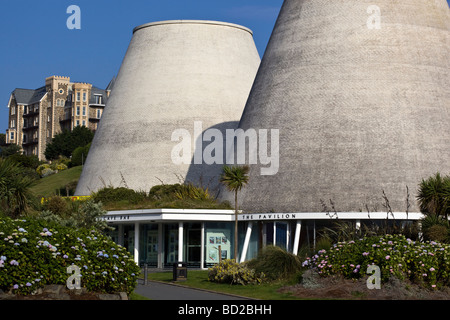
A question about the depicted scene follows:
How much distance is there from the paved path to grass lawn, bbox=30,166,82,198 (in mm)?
51853

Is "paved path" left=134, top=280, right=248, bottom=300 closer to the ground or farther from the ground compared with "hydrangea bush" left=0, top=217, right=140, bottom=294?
closer to the ground

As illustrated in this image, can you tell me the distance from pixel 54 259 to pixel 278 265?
37.0ft

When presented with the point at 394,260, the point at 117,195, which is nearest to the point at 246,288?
the point at 394,260

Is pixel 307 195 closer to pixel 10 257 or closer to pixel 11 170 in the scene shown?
pixel 11 170

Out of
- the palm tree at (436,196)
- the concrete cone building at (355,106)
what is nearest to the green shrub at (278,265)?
the palm tree at (436,196)

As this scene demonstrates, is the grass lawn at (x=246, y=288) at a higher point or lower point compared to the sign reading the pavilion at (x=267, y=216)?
lower

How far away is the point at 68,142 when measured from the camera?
11900 centimetres

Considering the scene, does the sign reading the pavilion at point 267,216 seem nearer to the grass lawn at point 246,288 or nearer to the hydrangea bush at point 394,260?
the grass lawn at point 246,288

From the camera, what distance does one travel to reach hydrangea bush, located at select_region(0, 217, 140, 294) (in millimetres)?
18734

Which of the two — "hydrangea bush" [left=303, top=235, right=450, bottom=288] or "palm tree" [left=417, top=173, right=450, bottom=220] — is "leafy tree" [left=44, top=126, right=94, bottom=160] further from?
"hydrangea bush" [left=303, top=235, right=450, bottom=288]

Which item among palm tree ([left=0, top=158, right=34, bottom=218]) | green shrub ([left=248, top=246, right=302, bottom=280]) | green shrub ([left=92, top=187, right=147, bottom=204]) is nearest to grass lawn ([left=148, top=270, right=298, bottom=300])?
green shrub ([left=248, top=246, right=302, bottom=280])

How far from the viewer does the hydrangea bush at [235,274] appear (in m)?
28.4

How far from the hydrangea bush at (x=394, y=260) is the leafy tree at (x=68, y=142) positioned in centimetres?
9694
